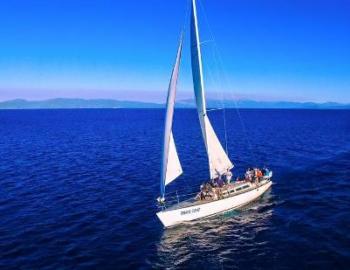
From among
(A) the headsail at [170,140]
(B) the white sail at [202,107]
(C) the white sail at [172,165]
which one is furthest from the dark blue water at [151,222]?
(B) the white sail at [202,107]

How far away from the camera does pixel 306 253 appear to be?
29781mm

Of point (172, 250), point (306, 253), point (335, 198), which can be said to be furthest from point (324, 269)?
point (335, 198)

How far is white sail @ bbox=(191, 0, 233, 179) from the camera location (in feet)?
118

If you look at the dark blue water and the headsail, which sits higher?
the headsail

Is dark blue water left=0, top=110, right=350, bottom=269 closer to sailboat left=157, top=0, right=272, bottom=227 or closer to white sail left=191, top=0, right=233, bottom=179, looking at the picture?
sailboat left=157, top=0, right=272, bottom=227

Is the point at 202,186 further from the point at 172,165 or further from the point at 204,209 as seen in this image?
the point at 172,165

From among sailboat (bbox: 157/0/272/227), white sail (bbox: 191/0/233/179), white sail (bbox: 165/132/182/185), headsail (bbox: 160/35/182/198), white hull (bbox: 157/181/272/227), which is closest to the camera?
headsail (bbox: 160/35/182/198)

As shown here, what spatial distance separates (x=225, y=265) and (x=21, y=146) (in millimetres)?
78963

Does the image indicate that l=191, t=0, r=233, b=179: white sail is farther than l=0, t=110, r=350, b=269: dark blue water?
Yes

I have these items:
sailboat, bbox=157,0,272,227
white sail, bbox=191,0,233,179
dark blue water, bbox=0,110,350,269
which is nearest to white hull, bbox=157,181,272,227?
sailboat, bbox=157,0,272,227

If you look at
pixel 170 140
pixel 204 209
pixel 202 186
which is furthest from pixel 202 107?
pixel 204 209

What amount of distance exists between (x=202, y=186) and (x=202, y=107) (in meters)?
8.41

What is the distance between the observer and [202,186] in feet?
130

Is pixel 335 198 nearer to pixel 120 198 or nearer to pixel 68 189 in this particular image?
pixel 120 198
